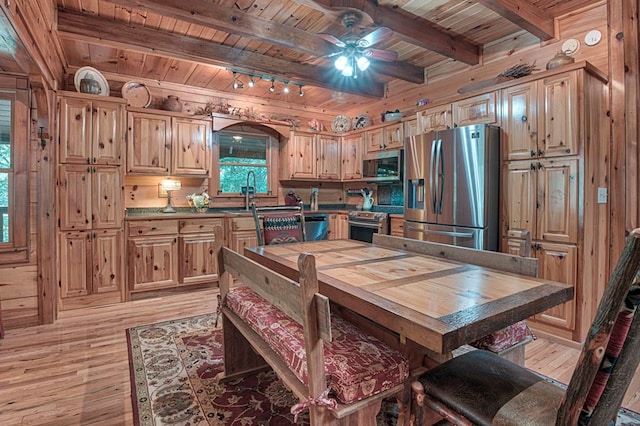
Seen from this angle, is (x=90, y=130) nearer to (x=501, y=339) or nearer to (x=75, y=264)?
(x=75, y=264)

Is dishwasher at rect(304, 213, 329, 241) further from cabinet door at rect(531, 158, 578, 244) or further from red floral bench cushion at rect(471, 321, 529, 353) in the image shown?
red floral bench cushion at rect(471, 321, 529, 353)

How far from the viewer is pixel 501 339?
65.5 inches

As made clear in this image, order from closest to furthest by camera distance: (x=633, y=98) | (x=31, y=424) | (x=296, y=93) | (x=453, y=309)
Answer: (x=453, y=309) < (x=31, y=424) < (x=633, y=98) < (x=296, y=93)

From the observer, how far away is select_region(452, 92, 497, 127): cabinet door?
319cm

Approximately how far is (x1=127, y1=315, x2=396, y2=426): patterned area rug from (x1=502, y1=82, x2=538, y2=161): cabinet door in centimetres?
235

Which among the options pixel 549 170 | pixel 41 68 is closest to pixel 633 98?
pixel 549 170

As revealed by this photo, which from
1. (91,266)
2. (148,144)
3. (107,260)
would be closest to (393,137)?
(148,144)

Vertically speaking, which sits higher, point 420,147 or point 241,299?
point 420,147

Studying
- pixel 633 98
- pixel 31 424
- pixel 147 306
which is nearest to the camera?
pixel 31 424

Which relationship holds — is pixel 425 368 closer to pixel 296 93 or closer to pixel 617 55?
pixel 617 55

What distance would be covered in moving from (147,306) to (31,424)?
1.86 metres

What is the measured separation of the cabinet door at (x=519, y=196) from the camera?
9.47ft

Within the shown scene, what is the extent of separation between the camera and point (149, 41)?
129 inches

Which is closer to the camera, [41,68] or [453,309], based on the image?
[453,309]
